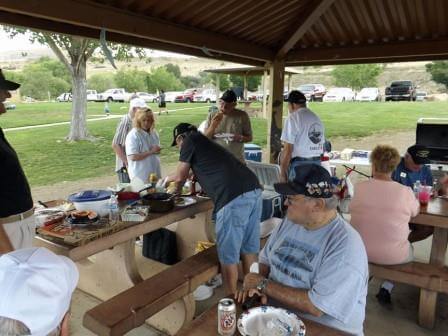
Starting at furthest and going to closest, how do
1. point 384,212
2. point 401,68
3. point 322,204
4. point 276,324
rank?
point 401,68
point 384,212
point 322,204
point 276,324

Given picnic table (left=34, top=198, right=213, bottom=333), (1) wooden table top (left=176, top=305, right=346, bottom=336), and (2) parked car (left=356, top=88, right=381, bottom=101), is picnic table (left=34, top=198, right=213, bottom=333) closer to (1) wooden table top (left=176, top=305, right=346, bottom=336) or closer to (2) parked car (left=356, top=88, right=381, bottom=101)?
(1) wooden table top (left=176, top=305, right=346, bottom=336)

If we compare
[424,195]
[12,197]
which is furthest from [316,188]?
[424,195]

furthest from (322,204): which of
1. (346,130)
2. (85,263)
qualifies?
(346,130)

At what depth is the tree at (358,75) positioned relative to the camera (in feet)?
102

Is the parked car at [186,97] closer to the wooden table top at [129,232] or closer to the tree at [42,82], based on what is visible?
the tree at [42,82]

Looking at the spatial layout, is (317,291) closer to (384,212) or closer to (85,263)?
(384,212)

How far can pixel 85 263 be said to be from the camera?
3.07 metres

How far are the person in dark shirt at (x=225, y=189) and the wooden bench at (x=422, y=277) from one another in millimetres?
996

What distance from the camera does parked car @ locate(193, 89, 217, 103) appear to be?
2597 centimetres

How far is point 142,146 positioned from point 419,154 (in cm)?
255

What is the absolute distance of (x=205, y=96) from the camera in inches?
1047

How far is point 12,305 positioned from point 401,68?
154 feet

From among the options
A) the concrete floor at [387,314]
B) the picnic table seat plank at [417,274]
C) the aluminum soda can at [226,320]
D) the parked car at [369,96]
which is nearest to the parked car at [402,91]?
the parked car at [369,96]

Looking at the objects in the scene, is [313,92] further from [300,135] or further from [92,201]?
[92,201]
